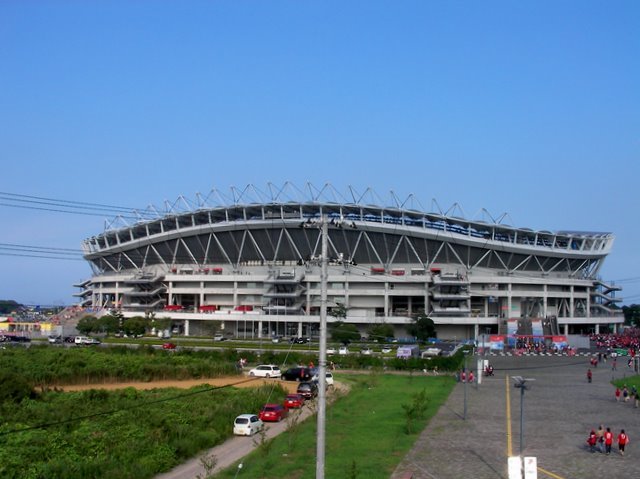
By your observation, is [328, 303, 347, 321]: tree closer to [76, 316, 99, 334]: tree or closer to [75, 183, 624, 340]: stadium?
[75, 183, 624, 340]: stadium

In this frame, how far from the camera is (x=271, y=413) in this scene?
37.8 metres

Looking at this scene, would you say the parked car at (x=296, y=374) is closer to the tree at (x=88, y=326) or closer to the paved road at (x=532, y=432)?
the paved road at (x=532, y=432)

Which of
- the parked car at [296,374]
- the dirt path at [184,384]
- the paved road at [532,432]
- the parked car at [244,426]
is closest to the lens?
the paved road at [532,432]

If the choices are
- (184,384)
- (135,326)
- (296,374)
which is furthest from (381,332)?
(184,384)

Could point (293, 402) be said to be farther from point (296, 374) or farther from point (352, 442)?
point (296, 374)

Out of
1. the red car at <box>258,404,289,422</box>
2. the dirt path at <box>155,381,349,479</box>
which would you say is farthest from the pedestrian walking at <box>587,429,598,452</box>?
the red car at <box>258,404,289,422</box>

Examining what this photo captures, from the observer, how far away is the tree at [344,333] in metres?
92.0

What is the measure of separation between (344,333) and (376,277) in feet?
72.3

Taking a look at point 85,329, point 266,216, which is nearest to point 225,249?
point 266,216

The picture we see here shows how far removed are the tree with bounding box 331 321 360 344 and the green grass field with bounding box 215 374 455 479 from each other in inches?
1742

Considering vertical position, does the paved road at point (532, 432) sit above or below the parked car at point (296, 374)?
below

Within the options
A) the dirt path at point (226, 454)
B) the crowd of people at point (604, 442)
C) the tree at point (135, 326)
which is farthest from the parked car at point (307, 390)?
the tree at point (135, 326)

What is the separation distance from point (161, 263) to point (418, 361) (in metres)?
77.0

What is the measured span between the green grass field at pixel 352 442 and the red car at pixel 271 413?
6.69 ft
